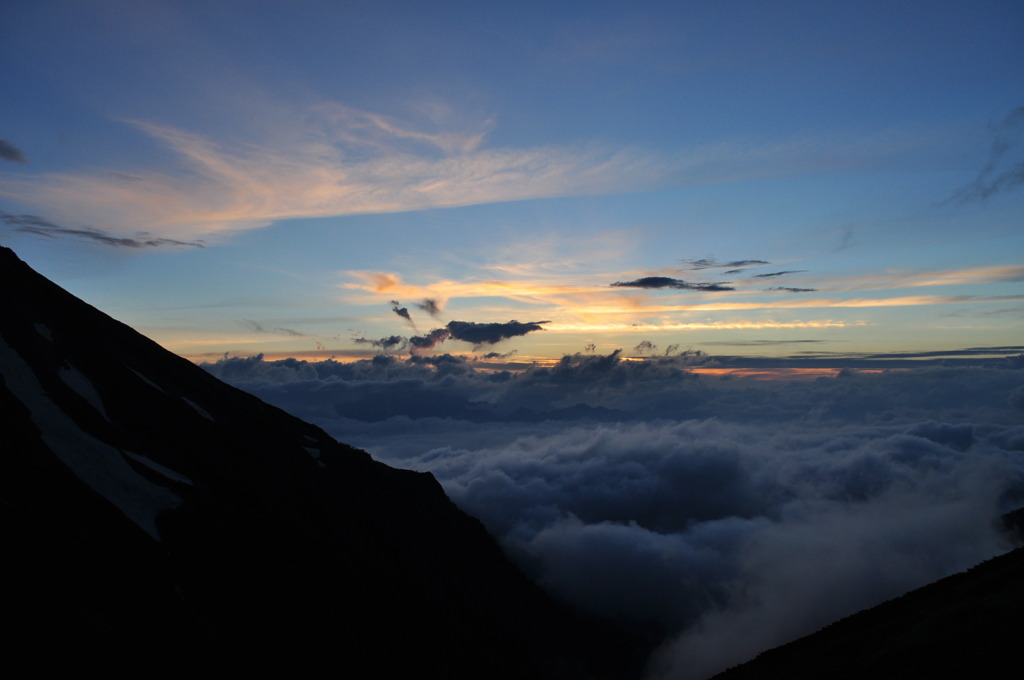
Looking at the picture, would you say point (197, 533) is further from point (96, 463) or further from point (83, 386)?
point (83, 386)

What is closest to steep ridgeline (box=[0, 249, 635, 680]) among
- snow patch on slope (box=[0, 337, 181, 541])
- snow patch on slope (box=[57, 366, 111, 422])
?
snow patch on slope (box=[0, 337, 181, 541])

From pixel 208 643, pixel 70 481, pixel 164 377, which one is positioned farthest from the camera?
pixel 164 377

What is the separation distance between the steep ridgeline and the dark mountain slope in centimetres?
4533

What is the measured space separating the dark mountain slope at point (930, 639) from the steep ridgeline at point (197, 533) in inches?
1785

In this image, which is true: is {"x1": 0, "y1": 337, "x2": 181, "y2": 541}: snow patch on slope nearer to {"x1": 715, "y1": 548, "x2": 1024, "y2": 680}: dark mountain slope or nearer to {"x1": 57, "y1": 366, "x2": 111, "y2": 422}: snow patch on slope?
{"x1": 57, "y1": 366, "x2": 111, "y2": 422}: snow patch on slope

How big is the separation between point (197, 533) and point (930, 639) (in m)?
63.9

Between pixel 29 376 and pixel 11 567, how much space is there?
1651 inches

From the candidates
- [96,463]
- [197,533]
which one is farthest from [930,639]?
[96,463]

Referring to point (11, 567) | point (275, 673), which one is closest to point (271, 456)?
point (275, 673)

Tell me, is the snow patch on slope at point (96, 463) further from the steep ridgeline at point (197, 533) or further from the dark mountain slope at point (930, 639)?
the dark mountain slope at point (930, 639)

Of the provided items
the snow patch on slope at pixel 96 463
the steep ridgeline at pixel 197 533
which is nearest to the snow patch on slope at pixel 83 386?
the steep ridgeline at pixel 197 533

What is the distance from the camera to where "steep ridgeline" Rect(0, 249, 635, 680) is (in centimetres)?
3984

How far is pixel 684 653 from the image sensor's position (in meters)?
188

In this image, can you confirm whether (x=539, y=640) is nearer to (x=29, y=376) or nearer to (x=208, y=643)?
(x=208, y=643)
